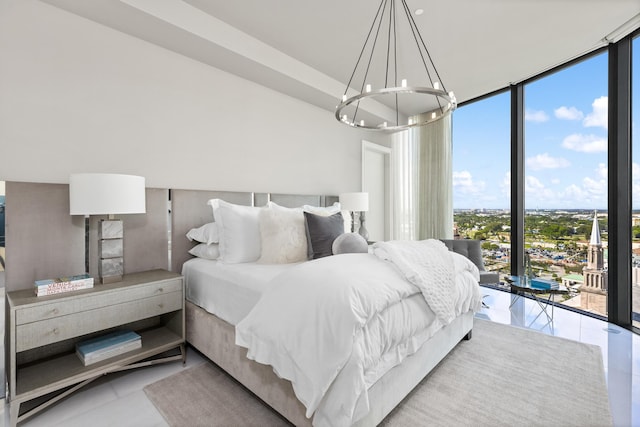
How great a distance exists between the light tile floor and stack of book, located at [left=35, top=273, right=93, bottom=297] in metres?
0.64

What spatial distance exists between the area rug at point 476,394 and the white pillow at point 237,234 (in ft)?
2.63

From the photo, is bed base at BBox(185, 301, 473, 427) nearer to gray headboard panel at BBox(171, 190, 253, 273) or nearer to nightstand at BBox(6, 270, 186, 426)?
nightstand at BBox(6, 270, 186, 426)

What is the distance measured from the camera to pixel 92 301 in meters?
1.78

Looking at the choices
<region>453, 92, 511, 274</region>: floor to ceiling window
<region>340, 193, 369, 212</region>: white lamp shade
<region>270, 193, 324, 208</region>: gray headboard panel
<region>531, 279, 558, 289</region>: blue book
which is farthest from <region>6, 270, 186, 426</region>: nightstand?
<region>453, 92, 511, 274</region>: floor to ceiling window

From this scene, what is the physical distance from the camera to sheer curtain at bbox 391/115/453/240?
479cm

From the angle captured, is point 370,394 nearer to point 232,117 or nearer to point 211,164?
point 211,164

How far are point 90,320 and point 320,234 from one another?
5.26 feet

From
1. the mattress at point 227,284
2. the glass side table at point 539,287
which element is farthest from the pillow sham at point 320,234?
the glass side table at point 539,287

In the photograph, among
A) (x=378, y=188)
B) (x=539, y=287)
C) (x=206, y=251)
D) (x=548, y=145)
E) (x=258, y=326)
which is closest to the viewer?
(x=258, y=326)

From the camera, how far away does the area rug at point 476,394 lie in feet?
5.28

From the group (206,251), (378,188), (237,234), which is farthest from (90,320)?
(378,188)

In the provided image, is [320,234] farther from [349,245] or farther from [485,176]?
[485,176]

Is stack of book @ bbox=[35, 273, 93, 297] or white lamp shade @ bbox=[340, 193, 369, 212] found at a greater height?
white lamp shade @ bbox=[340, 193, 369, 212]

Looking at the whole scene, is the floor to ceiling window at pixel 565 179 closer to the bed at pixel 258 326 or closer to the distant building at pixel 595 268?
the distant building at pixel 595 268
